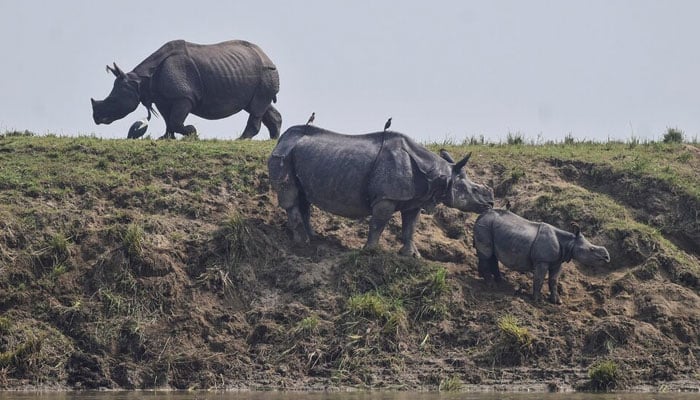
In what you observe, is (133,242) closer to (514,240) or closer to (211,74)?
(514,240)

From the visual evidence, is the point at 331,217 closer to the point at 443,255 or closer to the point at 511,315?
the point at 443,255

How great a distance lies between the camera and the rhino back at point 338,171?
23688 mm

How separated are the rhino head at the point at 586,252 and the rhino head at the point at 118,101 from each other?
9.36 metres

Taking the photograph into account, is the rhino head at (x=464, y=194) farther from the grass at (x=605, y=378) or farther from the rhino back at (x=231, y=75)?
the rhino back at (x=231, y=75)

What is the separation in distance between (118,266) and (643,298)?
7.57 m

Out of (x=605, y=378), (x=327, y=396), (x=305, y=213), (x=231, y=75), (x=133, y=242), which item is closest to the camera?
(x=327, y=396)

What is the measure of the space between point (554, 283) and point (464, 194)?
1.98 m

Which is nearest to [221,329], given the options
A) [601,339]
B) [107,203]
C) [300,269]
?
[300,269]

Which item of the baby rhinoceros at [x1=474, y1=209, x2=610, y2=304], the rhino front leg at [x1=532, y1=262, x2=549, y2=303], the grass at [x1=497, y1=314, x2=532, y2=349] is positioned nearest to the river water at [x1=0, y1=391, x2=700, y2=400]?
the grass at [x1=497, y1=314, x2=532, y2=349]

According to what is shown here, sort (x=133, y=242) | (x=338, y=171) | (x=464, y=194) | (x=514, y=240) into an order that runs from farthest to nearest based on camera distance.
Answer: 1. (x=464, y=194)
2. (x=338, y=171)
3. (x=514, y=240)
4. (x=133, y=242)

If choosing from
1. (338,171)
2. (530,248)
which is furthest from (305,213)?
(530,248)

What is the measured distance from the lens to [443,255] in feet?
80.6

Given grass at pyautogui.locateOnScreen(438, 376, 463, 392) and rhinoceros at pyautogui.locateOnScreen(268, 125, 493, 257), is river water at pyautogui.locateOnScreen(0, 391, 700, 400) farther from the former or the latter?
rhinoceros at pyautogui.locateOnScreen(268, 125, 493, 257)

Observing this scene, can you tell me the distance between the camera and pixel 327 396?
20172 millimetres
